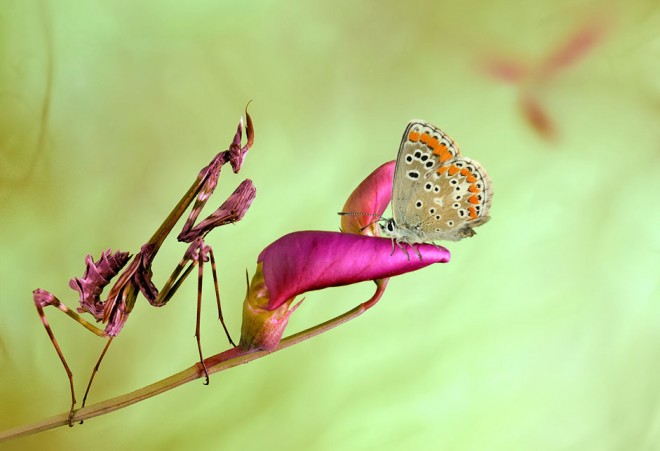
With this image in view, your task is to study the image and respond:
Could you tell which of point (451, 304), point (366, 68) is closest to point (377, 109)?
point (366, 68)

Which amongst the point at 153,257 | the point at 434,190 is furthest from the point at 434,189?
the point at 153,257

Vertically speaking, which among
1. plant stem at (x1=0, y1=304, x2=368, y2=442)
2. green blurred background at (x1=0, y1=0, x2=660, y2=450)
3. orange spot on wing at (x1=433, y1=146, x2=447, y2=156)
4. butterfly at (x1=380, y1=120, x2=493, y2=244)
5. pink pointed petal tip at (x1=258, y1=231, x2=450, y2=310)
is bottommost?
plant stem at (x1=0, y1=304, x2=368, y2=442)

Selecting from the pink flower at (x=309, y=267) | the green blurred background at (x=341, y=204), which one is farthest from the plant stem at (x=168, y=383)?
the green blurred background at (x=341, y=204)

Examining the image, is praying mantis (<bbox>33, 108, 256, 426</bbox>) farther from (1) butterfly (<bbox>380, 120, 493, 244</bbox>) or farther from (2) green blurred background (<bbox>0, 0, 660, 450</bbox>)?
(2) green blurred background (<bbox>0, 0, 660, 450</bbox>)

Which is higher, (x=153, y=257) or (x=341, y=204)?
(x=341, y=204)

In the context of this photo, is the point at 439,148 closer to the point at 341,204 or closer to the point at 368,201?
the point at 368,201

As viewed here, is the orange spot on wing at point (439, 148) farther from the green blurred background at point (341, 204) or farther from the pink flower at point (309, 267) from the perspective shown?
the green blurred background at point (341, 204)

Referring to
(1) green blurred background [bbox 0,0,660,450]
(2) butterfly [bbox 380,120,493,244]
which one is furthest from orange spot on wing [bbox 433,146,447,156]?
(1) green blurred background [bbox 0,0,660,450]
